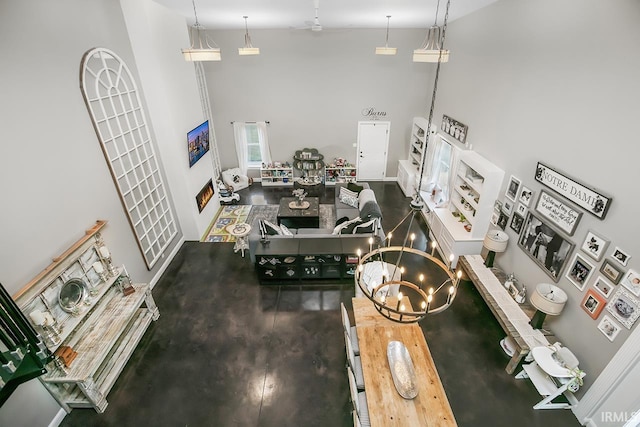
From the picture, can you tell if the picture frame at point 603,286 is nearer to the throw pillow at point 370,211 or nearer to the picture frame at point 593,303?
the picture frame at point 593,303

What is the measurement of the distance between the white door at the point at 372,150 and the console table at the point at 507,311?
Answer: 16.6ft

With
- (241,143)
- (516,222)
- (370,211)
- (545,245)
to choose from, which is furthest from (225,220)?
(545,245)

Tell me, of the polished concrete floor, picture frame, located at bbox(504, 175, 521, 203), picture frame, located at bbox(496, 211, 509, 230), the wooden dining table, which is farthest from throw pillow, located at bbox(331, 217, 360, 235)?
picture frame, located at bbox(504, 175, 521, 203)

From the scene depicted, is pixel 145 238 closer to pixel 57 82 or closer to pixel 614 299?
pixel 57 82

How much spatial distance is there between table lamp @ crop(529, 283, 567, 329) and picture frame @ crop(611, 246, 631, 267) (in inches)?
33.0

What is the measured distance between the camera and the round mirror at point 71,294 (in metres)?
3.74

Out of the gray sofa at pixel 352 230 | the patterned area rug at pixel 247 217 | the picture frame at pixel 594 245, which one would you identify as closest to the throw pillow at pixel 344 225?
the gray sofa at pixel 352 230

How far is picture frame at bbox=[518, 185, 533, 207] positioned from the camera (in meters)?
4.62

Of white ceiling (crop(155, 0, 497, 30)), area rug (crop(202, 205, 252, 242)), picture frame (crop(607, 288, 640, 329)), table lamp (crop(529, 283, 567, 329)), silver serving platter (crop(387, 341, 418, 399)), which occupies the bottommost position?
area rug (crop(202, 205, 252, 242))

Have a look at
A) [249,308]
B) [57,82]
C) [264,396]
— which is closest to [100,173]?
[57,82]

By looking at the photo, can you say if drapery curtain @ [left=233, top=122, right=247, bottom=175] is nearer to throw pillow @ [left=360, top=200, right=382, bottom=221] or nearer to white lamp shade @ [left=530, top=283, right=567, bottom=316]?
throw pillow @ [left=360, top=200, right=382, bottom=221]

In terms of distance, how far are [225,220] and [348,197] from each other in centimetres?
338

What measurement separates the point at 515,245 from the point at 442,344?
2.03m

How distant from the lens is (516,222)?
496cm
